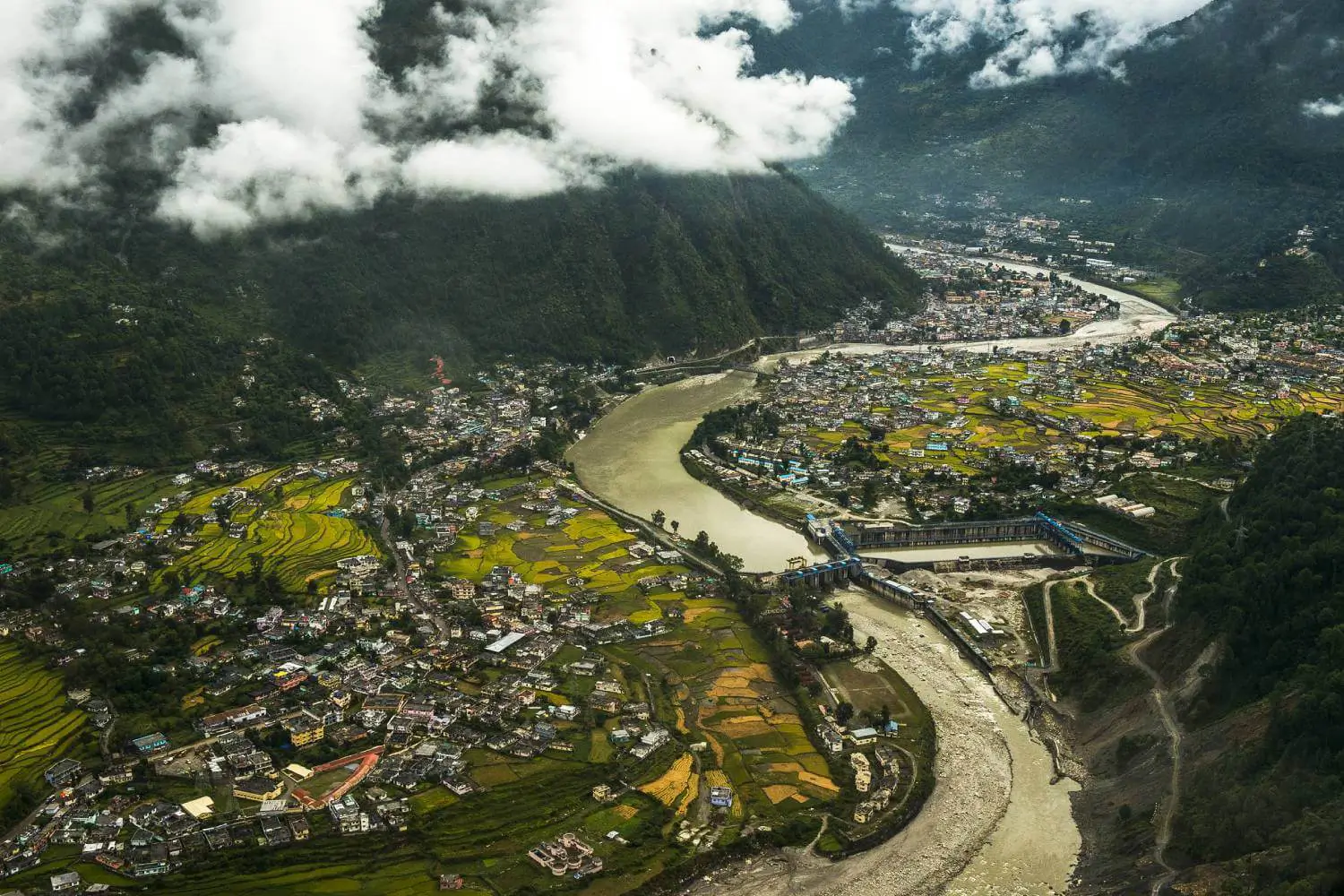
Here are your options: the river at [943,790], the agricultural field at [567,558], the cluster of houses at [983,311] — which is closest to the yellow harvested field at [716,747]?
the river at [943,790]

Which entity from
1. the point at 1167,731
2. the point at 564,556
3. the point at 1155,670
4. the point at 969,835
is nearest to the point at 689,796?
the point at 969,835

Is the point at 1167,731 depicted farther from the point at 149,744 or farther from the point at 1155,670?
the point at 149,744

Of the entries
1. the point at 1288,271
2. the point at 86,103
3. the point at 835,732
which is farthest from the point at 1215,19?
the point at 835,732

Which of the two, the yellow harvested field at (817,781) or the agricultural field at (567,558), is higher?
the agricultural field at (567,558)

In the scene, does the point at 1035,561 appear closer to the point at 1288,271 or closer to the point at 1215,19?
the point at 1288,271

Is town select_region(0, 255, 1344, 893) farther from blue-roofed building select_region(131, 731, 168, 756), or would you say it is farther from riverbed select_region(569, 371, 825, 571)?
riverbed select_region(569, 371, 825, 571)

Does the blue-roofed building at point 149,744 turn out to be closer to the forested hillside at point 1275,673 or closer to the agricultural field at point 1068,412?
the forested hillside at point 1275,673
